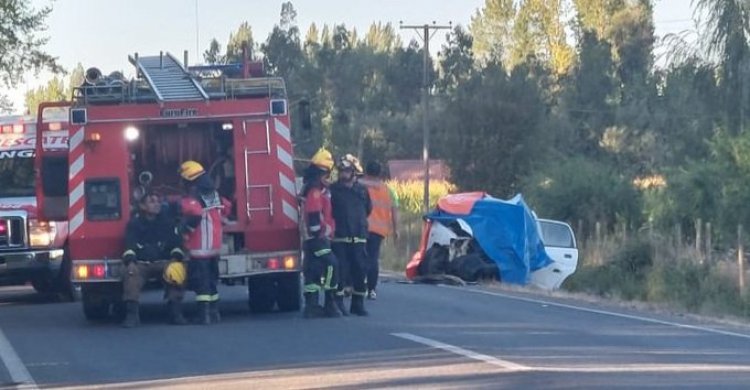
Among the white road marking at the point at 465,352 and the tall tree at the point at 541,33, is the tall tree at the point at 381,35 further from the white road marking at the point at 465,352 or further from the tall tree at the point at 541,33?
the white road marking at the point at 465,352

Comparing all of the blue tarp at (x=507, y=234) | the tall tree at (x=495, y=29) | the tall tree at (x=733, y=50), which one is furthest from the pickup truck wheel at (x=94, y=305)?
the tall tree at (x=495, y=29)

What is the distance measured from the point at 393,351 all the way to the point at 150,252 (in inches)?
156

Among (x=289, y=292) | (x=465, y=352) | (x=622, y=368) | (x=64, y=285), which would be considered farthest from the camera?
(x=64, y=285)

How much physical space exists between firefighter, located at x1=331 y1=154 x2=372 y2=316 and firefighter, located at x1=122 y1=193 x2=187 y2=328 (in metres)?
1.76

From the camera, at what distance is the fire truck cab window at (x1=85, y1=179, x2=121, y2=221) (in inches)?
626

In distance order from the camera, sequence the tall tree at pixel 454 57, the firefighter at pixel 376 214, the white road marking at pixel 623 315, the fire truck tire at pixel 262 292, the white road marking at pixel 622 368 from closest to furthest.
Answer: the white road marking at pixel 622 368 < the white road marking at pixel 623 315 < the fire truck tire at pixel 262 292 < the firefighter at pixel 376 214 < the tall tree at pixel 454 57

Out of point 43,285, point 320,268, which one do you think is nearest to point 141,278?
point 320,268

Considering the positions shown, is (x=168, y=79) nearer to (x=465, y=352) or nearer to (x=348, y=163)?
(x=348, y=163)

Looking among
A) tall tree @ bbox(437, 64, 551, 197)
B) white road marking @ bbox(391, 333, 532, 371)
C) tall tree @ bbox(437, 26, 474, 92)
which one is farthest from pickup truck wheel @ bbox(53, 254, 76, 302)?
tall tree @ bbox(437, 26, 474, 92)

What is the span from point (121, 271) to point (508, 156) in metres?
31.7

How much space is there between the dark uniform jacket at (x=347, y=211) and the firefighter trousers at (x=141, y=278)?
6.13 ft

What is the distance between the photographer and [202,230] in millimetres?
15703

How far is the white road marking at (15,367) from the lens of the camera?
39.5ft

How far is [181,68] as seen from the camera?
1823cm
